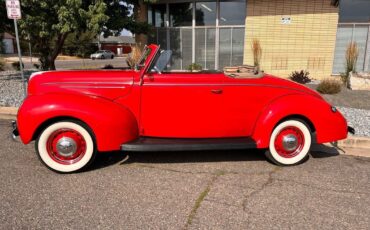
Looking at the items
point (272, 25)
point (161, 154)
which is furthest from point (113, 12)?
point (161, 154)

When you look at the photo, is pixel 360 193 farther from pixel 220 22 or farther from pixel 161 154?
pixel 220 22

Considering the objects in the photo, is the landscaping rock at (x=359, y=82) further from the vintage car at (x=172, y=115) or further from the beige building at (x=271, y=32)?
the vintage car at (x=172, y=115)

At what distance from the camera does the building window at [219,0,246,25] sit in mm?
13008

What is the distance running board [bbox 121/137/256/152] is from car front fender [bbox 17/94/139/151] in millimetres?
187

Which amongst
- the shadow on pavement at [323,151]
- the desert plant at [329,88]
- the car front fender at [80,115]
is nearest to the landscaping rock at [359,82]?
the desert plant at [329,88]

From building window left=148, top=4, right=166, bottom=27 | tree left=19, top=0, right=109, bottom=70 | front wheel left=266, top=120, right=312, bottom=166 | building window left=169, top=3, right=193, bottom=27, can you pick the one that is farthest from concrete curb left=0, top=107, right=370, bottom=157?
building window left=148, top=4, right=166, bottom=27

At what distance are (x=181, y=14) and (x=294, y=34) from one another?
4.97 metres

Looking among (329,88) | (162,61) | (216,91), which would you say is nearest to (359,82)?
(329,88)

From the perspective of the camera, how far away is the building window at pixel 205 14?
43.5 feet

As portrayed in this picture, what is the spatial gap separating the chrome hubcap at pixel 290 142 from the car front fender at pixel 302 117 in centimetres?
24

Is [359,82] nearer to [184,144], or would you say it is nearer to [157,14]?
[184,144]

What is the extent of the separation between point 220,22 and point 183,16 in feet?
5.67

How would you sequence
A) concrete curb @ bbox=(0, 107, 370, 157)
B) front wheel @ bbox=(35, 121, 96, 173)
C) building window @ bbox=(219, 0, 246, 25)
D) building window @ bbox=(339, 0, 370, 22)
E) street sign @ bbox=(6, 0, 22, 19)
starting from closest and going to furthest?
front wheel @ bbox=(35, 121, 96, 173)
concrete curb @ bbox=(0, 107, 370, 157)
street sign @ bbox=(6, 0, 22, 19)
building window @ bbox=(339, 0, 370, 22)
building window @ bbox=(219, 0, 246, 25)

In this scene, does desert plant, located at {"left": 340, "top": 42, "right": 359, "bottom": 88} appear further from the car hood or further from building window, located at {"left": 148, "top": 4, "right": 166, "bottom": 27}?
the car hood
